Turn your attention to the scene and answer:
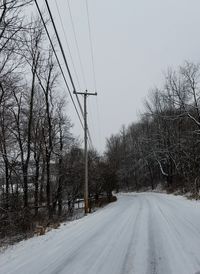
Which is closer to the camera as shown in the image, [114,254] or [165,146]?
[114,254]

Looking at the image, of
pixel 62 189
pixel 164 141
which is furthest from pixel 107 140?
pixel 62 189

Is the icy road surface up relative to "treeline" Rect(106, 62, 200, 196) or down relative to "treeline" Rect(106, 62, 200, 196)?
down

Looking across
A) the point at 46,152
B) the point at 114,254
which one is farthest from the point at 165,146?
the point at 114,254

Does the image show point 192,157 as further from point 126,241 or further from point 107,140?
point 107,140

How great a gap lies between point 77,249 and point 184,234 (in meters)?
3.47

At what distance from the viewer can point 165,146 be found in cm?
5844

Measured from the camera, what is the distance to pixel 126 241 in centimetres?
970

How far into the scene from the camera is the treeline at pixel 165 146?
1558 inches

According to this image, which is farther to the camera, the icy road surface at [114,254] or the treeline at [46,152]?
the treeline at [46,152]

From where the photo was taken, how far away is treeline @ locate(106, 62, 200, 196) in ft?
130

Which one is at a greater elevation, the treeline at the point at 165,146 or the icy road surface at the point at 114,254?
the treeline at the point at 165,146

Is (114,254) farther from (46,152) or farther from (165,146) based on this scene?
(165,146)

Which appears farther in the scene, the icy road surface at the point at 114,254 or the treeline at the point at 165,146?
the treeline at the point at 165,146

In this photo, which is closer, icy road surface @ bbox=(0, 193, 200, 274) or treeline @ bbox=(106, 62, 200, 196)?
icy road surface @ bbox=(0, 193, 200, 274)
